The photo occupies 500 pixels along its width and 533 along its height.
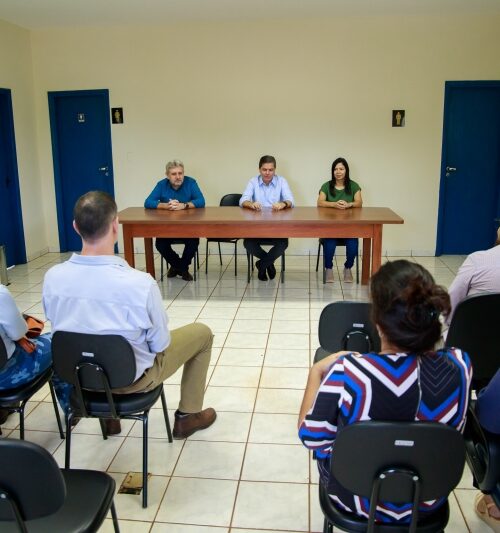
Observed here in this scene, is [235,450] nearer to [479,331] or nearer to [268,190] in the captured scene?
[479,331]

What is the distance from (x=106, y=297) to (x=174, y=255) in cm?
352

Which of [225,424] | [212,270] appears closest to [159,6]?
[212,270]

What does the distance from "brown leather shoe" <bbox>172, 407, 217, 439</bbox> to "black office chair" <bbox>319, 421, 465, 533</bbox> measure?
137 centimetres

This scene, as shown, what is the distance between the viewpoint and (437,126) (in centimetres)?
607

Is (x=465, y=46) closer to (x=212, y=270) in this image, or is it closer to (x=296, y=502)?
(x=212, y=270)

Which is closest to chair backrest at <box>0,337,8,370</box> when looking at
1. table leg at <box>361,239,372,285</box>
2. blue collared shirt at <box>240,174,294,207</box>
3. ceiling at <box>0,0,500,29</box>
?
blue collared shirt at <box>240,174,294,207</box>

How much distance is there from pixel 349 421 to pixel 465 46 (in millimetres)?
5667

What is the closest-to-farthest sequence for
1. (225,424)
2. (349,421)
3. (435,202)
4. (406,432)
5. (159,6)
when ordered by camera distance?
(406,432) < (349,421) < (225,424) < (159,6) < (435,202)

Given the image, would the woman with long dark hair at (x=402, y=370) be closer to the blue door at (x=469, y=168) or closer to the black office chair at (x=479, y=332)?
the black office chair at (x=479, y=332)

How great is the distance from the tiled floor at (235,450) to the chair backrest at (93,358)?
54 cm

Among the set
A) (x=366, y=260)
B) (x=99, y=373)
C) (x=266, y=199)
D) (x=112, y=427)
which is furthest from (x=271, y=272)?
(x=99, y=373)

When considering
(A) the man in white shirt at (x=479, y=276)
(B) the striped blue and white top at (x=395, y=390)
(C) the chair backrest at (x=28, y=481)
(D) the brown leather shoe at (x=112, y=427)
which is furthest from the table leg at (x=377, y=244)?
(C) the chair backrest at (x=28, y=481)

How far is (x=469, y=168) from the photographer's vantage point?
6.20 m

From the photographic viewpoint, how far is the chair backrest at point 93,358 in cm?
194
